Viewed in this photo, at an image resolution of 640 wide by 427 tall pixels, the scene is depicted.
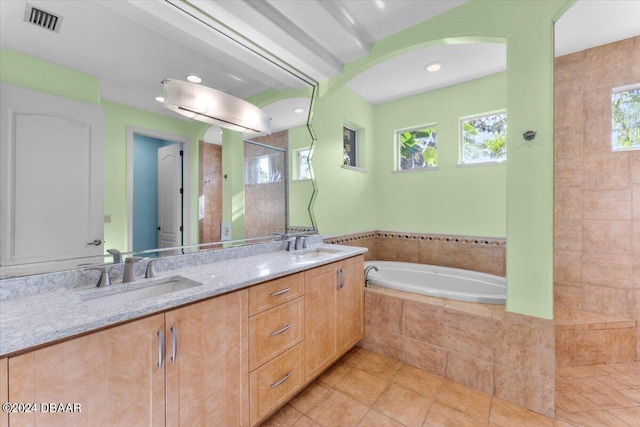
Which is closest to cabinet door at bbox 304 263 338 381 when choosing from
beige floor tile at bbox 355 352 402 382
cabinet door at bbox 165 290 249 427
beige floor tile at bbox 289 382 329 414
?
beige floor tile at bbox 289 382 329 414

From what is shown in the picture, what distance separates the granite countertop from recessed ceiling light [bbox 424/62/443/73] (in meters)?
2.31

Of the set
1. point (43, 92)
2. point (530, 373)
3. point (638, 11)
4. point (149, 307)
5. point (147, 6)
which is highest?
point (638, 11)

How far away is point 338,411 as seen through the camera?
5.19ft

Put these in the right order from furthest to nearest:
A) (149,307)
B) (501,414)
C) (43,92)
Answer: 1. (501,414)
2. (43,92)
3. (149,307)

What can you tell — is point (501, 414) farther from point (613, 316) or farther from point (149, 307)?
point (149, 307)

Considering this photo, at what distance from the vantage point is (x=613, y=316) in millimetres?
2225

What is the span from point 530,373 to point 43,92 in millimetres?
2966

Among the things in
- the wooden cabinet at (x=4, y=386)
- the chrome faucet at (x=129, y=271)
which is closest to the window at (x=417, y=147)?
the chrome faucet at (x=129, y=271)

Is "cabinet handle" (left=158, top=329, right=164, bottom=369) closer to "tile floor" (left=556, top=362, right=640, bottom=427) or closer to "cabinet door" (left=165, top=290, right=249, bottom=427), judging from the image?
"cabinet door" (left=165, top=290, right=249, bottom=427)

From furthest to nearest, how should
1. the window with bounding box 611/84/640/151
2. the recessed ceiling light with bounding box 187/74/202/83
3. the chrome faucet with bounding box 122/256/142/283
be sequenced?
the window with bounding box 611/84/640/151, the recessed ceiling light with bounding box 187/74/202/83, the chrome faucet with bounding box 122/256/142/283

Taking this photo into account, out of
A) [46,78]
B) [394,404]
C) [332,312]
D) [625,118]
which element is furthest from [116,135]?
[625,118]


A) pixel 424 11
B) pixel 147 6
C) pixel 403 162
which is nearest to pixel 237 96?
pixel 147 6

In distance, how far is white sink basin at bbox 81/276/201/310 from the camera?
43.6 inches

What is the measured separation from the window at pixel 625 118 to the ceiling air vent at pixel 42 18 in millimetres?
3924
